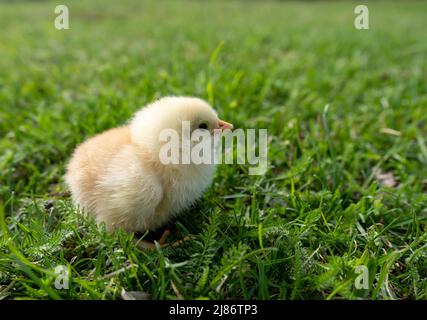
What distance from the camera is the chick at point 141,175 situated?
5.89ft

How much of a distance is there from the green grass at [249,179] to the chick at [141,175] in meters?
0.12

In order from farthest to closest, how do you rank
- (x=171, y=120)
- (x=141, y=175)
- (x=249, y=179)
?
(x=249, y=179)
(x=171, y=120)
(x=141, y=175)

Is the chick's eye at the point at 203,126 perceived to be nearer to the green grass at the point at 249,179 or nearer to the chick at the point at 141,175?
the chick at the point at 141,175

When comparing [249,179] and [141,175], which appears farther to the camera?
[249,179]

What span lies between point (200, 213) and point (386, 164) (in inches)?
58.4

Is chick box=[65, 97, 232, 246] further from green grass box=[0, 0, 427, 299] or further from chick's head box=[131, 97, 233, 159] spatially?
green grass box=[0, 0, 427, 299]

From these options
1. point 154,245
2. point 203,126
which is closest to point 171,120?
point 203,126

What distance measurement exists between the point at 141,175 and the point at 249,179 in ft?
2.57

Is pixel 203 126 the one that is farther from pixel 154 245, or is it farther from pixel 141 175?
pixel 154 245

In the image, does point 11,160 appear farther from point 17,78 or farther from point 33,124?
point 17,78

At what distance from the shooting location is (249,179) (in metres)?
2.34

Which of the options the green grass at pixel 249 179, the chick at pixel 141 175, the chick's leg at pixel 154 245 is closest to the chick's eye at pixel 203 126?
the chick at pixel 141 175

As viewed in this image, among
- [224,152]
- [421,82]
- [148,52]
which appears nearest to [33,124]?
[224,152]

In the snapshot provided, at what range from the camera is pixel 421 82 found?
13.7ft
